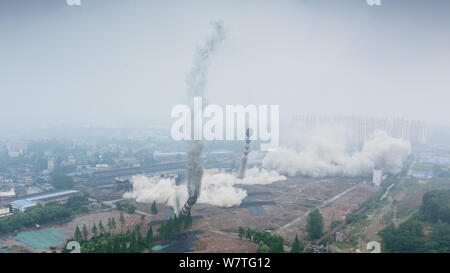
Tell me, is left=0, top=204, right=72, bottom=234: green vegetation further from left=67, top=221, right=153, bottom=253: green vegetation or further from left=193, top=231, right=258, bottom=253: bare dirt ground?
left=193, top=231, right=258, bottom=253: bare dirt ground

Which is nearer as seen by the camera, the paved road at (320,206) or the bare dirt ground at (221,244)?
the bare dirt ground at (221,244)

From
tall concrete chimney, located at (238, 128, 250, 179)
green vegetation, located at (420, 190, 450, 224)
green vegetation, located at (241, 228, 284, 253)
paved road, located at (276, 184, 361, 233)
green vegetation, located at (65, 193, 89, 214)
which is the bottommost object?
paved road, located at (276, 184, 361, 233)

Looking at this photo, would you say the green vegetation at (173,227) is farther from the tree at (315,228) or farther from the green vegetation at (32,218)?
the green vegetation at (32,218)

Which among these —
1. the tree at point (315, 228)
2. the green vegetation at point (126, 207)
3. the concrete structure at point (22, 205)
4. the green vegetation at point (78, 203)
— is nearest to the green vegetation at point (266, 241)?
the tree at point (315, 228)

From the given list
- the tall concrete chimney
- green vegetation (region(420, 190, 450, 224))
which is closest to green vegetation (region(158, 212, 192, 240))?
the tall concrete chimney
